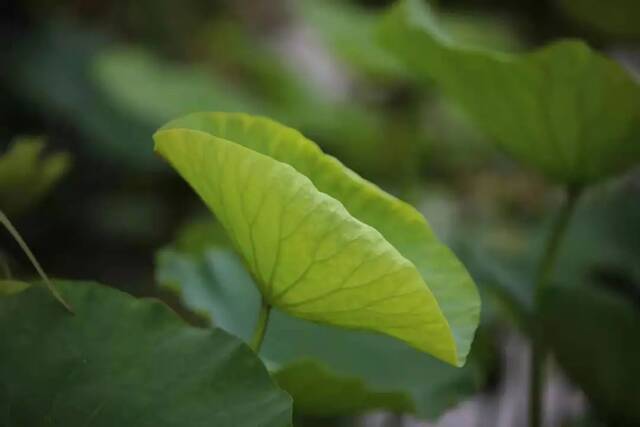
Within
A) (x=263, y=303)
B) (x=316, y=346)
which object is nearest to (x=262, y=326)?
(x=263, y=303)

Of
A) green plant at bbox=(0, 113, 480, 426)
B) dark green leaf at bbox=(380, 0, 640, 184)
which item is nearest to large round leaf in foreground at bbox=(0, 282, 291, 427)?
green plant at bbox=(0, 113, 480, 426)

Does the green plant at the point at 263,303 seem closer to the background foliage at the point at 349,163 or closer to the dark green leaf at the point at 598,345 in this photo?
the background foliage at the point at 349,163

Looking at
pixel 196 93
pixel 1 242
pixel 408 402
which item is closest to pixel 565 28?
pixel 196 93

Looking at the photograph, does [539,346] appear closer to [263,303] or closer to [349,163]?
[263,303]

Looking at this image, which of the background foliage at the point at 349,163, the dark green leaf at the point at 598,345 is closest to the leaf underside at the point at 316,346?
the background foliage at the point at 349,163

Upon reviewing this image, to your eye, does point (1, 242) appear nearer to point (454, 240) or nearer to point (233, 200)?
point (454, 240)
